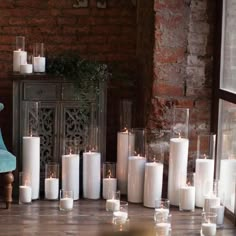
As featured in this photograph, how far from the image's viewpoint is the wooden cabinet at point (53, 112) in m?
4.19

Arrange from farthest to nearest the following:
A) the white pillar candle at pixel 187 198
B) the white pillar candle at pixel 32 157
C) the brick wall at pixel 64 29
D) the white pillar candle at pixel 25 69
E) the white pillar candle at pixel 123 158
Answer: the brick wall at pixel 64 29, the white pillar candle at pixel 123 158, the white pillar candle at pixel 25 69, the white pillar candle at pixel 32 157, the white pillar candle at pixel 187 198

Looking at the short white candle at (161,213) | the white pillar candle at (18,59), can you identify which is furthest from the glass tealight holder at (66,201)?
the white pillar candle at (18,59)

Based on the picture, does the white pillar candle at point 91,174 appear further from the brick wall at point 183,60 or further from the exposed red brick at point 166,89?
the exposed red brick at point 166,89

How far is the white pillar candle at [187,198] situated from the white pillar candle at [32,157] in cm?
109

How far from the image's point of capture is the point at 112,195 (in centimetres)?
393

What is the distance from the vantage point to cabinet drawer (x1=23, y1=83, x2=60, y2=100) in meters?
4.20

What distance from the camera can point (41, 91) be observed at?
13.9 ft

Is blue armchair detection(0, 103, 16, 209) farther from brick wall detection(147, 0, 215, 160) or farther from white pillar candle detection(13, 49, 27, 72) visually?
brick wall detection(147, 0, 215, 160)

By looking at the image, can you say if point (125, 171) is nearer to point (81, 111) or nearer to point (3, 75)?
point (81, 111)

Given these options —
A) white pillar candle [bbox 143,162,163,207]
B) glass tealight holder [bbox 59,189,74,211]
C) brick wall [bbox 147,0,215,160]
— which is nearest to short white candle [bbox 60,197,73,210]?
glass tealight holder [bbox 59,189,74,211]

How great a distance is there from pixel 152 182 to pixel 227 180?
541 millimetres

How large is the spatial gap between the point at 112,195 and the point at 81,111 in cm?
74

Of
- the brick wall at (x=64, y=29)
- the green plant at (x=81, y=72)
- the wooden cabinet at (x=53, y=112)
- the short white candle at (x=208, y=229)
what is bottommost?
the short white candle at (x=208, y=229)

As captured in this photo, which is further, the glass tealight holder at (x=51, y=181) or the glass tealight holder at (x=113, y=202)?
the glass tealight holder at (x=51, y=181)
